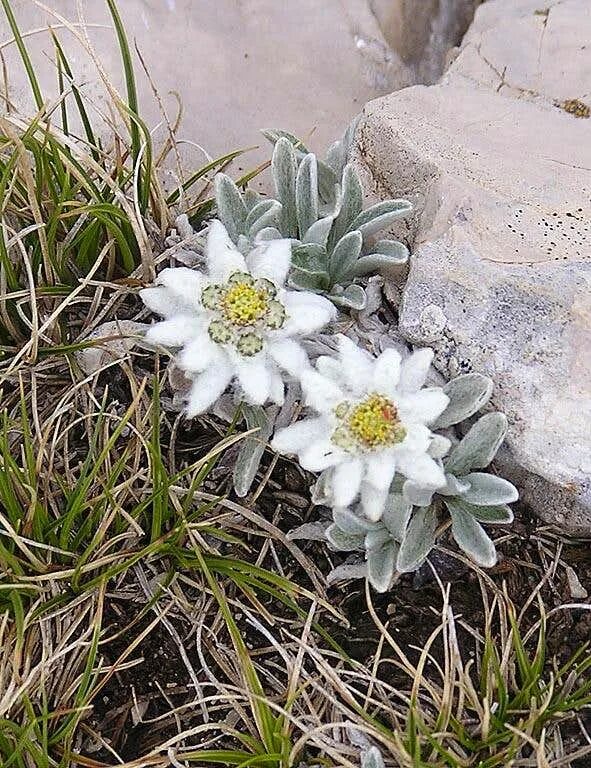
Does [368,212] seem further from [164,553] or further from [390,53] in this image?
[390,53]

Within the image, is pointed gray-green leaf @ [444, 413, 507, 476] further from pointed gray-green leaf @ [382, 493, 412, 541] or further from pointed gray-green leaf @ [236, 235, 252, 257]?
pointed gray-green leaf @ [236, 235, 252, 257]

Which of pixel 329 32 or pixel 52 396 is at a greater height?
pixel 329 32

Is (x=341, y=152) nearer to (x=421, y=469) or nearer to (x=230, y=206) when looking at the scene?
(x=230, y=206)

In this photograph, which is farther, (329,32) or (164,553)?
(329,32)

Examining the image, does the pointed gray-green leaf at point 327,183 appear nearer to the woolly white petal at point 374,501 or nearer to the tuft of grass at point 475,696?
the woolly white petal at point 374,501

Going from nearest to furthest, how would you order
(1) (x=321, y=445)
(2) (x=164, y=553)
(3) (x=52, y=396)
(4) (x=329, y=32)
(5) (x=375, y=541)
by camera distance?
(1) (x=321, y=445)
(5) (x=375, y=541)
(2) (x=164, y=553)
(3) (x=52, y=396)
(4) (x=329, y=32)

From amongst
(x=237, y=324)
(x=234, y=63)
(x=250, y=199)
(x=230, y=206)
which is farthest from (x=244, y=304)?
(x=234, y=63)

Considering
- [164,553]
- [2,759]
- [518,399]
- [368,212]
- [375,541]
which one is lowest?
[2,759]

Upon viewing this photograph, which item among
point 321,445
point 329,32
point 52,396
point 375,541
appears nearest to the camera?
point 321,445

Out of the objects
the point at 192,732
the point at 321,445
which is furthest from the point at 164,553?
the point at 321,445
